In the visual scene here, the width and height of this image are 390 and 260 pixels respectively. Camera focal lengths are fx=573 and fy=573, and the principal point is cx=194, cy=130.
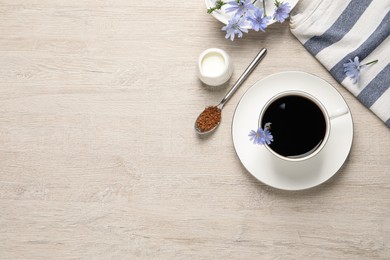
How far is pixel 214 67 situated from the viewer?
111cm

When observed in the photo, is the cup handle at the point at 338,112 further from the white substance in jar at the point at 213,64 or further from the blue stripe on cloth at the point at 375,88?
the white substance in jar at the point at 213,64

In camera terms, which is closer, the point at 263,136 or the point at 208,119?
the point at 263,136

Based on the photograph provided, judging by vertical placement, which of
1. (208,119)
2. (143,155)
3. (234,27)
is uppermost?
(234,27)

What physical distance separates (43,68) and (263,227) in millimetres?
549

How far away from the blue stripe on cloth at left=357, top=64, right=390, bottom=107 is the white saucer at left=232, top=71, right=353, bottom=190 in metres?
0.06

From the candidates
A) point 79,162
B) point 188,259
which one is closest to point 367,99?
point 188,259

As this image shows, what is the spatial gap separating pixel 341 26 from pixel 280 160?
0.28 meters

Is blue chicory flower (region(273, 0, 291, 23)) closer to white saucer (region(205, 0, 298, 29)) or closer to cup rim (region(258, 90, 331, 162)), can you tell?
white saucer (region(205, 0, 298, 29))

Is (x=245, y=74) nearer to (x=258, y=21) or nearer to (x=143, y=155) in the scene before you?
(x=258, y=21)

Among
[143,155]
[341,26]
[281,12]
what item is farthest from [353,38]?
[143,155]

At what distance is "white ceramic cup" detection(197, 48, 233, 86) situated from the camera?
1.08 meters

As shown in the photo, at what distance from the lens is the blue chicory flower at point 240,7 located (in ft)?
3.52

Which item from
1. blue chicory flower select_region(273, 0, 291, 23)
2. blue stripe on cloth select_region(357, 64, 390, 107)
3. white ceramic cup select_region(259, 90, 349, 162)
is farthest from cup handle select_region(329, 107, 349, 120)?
blue chicory flower select_region(273, 0, 291, 23)

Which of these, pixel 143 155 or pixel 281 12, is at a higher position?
pixel 281 12
